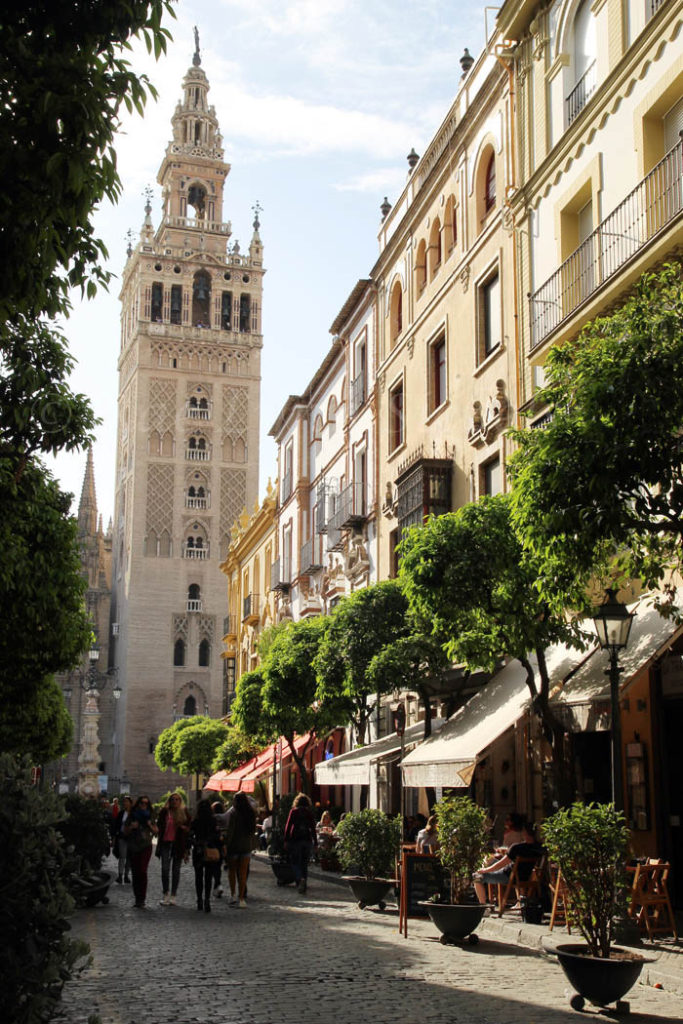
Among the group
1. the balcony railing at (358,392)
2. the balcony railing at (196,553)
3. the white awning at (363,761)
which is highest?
the balcony railing at (196,553)

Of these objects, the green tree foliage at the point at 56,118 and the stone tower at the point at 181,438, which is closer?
the green tree foliage at the point at 56,118

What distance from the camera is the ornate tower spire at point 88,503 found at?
334ft

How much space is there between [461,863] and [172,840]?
6.82m

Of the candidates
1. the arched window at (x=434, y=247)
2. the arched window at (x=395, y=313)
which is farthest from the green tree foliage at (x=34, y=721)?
the arched window at (x=434, y=247)

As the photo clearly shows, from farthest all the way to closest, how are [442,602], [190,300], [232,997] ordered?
[190,300] < [442,602] < [232,997]

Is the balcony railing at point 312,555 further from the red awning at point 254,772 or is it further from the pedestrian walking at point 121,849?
the pedestrian walking at point 121,849

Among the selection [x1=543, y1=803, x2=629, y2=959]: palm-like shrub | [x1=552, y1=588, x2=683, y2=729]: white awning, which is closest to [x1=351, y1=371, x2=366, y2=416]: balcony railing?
[x1=552, y1=588, x2=683, y2=729]: white awning

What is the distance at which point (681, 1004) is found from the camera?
29.9 ft

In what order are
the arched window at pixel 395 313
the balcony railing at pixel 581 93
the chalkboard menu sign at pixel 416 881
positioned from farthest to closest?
the arched window at pixel 395 313, the balcony railing at pixel 581 93, the chalkboard menu sign at pixel 416 881

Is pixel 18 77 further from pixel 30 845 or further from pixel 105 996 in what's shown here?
pixel 105 996

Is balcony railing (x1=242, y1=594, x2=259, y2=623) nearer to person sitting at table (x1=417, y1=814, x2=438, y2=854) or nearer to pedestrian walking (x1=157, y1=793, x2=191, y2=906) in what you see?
pedestrian walking (x1=157, y1=793, x2=191, y2=906)

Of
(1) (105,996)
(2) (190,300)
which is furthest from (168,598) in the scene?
(1) (105,996)

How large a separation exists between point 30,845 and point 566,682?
10210 millimetres

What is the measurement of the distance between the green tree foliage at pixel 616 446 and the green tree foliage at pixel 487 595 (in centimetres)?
293
